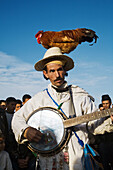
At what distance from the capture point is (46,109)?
2758mm

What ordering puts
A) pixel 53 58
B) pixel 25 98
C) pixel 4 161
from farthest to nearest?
pixel 25 98 → pixel 4 161 → pixel 53 58

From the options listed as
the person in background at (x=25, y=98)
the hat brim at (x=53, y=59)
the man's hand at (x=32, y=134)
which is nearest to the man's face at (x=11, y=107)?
the person in background at (x=25, y=98)

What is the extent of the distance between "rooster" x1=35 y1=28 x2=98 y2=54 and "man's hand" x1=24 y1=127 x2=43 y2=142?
2.87 m

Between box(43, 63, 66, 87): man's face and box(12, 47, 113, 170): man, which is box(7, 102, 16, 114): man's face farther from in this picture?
box(43, 63, 66, 87): man's face

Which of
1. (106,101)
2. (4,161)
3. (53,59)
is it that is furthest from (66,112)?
(106,101)

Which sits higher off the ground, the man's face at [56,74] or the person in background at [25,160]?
the man's face at [56,74]

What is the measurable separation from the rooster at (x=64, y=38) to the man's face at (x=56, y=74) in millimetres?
2186

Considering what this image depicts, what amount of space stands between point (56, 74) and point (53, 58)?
280 mm

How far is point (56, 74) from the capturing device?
9.32 ft

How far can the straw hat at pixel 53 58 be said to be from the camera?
2.93 m

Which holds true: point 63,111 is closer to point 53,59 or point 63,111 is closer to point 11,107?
point 53,59

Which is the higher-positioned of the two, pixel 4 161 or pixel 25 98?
pixel 25 98

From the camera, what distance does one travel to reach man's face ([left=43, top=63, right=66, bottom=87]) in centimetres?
285

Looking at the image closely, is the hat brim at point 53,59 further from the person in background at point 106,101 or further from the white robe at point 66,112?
the person in background at point 106,101
